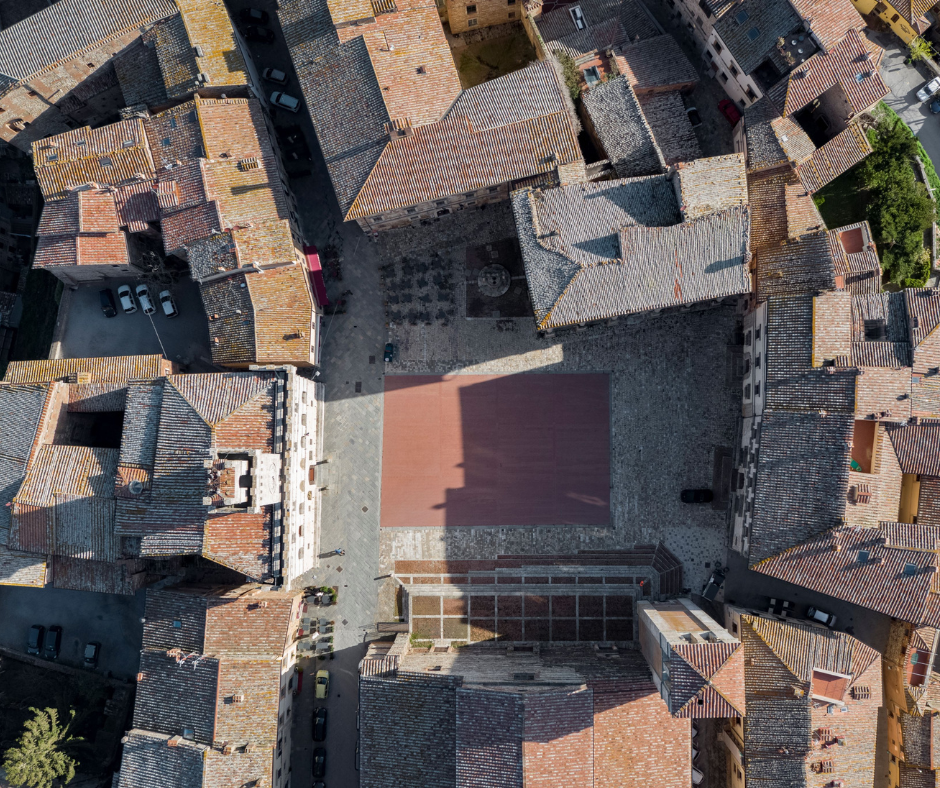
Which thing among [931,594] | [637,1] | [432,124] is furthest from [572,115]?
[931,594]

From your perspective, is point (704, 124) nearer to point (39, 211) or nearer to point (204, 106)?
point (204, 106)

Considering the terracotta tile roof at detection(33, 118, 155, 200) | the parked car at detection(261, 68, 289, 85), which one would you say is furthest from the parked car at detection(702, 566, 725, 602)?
the parked car at detection(261, 68, 289, 85)

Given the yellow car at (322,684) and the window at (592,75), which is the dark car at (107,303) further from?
the window at (592,75)

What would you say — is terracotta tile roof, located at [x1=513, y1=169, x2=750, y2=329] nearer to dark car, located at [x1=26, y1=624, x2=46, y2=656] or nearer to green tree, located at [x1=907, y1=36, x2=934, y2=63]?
green tree, located at [x1=907, y1=36, x2=934, y2=63]

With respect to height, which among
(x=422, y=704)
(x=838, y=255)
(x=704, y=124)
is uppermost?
(x=704, y=124)

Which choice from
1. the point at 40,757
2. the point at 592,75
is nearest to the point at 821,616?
the point at 592,75

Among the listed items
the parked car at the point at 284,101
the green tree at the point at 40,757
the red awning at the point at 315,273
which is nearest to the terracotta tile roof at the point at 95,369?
the red awning at the point at 315,273
